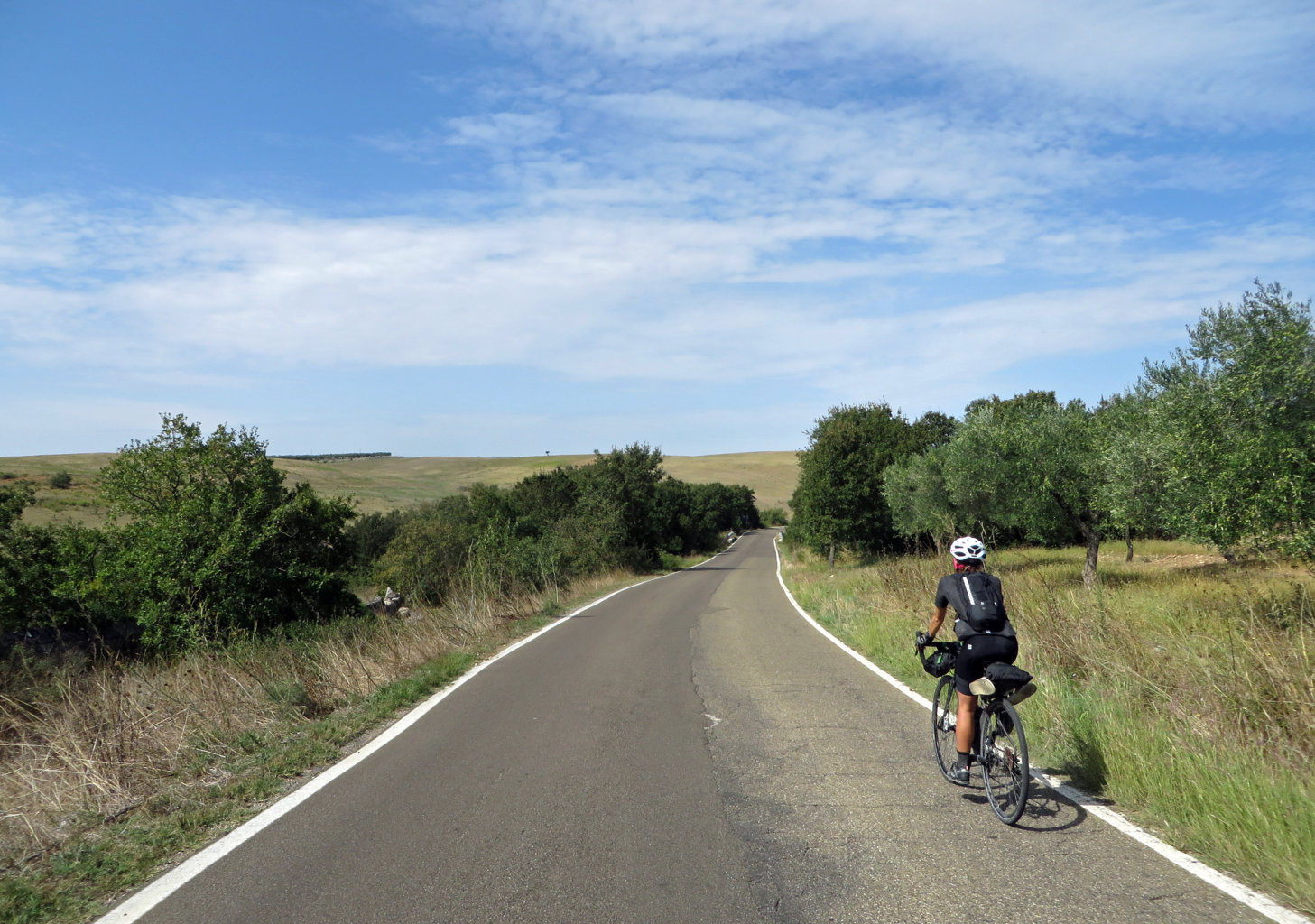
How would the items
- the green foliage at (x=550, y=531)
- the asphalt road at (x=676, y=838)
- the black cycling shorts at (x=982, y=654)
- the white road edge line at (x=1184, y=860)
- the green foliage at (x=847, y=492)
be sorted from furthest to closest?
the green foliage at (x=847, y=492) → the green foliage at (x=550, y=531) → the black cycling shorts at (x=982, y=654) → the asphalt road at (x=676, y=838) → the white road edge line at (x=1184, y=860)

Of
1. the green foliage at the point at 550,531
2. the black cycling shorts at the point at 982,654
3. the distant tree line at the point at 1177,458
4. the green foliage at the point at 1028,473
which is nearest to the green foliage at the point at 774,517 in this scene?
the green foliage at the point at 550,531

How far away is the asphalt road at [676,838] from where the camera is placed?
362cm

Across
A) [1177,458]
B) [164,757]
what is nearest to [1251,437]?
[1177,458]

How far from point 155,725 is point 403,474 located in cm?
11484

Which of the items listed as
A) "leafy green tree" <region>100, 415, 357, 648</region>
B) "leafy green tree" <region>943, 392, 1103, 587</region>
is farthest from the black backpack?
"leafy green tree" <region>943, 392, 1103, 587</region>

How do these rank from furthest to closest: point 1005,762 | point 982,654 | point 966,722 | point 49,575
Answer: point 49,575 → point 966,722 → point 982,654 → point 1005,762

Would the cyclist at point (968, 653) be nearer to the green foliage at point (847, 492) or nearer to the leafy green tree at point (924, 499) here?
the leafy green tree at point (924, 499)

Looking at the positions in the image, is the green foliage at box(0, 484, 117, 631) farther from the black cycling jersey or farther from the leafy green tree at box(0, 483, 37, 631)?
the black cycling jersey

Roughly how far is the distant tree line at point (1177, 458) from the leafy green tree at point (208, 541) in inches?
649

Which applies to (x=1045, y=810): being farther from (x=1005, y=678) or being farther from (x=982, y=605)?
(x=982, y=605)

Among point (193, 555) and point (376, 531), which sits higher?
point (193, 555)

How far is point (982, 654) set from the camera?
16.4ft

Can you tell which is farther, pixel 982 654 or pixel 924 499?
pixel 924 499

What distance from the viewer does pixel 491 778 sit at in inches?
222
